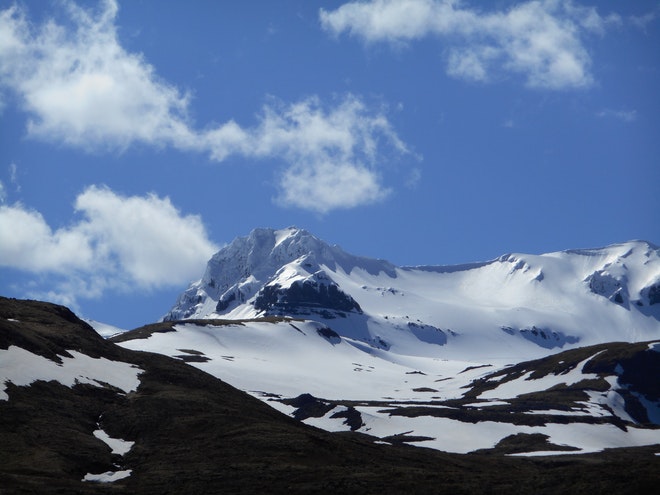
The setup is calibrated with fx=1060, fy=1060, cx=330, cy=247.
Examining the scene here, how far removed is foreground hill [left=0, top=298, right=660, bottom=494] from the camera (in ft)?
228

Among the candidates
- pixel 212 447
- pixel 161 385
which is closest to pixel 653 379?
pixel 161 385

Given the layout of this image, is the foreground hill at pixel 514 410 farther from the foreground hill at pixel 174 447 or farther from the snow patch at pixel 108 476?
the snow patch at pixel 108 476

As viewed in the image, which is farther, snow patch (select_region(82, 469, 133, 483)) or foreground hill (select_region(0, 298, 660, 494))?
snow patch (select_region(82, 469, 133, 483))

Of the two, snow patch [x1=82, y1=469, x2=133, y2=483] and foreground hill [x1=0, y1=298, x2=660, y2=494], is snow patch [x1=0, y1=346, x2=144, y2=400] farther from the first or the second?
snow patch [x1=82, y1=469, x2=133, y2=483]

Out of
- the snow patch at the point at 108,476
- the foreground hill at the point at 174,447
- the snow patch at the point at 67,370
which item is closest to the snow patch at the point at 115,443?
the foreground hill at the point at 174,447

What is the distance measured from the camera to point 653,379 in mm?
188125

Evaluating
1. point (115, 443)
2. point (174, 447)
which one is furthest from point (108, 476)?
point (115, 443)

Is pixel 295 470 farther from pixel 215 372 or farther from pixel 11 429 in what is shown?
pixel 215 372

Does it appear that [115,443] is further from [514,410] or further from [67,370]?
[514,410]

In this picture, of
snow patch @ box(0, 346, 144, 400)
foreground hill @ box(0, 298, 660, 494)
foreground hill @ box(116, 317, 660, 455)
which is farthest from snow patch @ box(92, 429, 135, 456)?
foreground hill @ box(116, 317, 660, 455)

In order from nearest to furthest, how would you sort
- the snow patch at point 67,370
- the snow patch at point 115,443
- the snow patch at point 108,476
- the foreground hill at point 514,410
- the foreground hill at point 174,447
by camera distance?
the foreground hill at point 174,447
the snow patch at point 108,476
the snow patch at point 115,443
the snow patch at point 67,370
the foreground hill at point 514,410

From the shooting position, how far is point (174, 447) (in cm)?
8288

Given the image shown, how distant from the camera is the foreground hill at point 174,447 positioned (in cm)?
6944

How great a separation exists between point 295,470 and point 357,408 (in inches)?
3463
